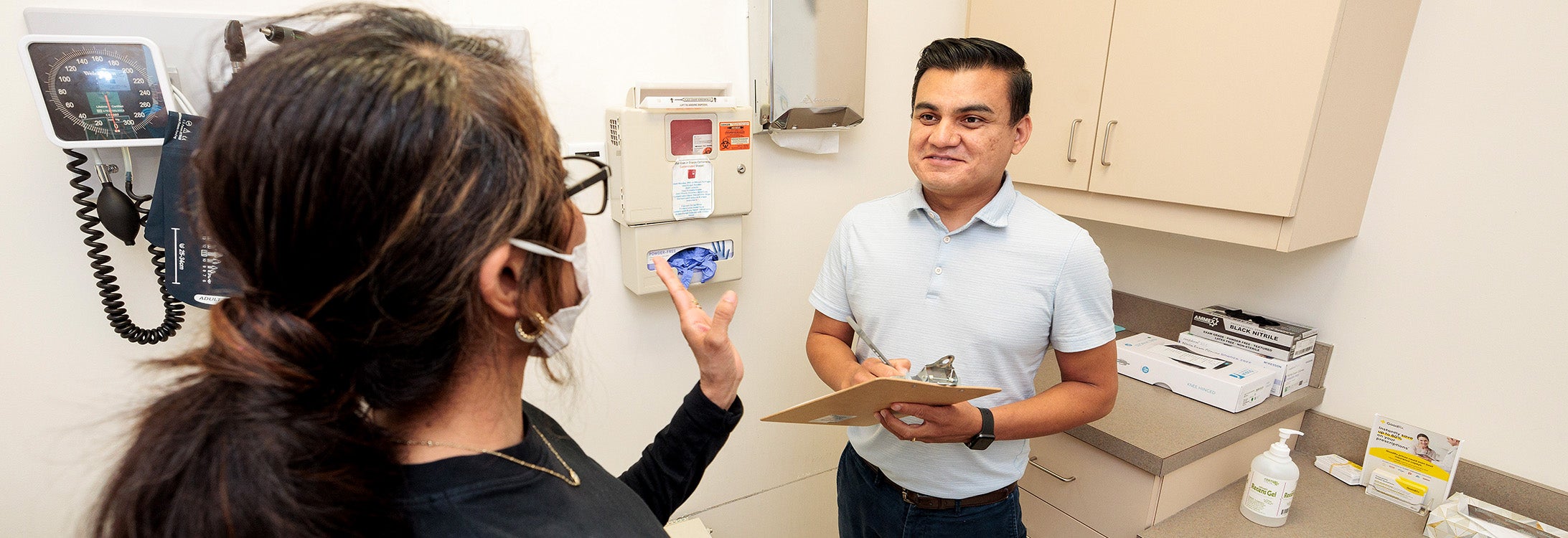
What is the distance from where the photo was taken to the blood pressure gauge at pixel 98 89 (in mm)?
979

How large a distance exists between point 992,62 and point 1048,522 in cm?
112

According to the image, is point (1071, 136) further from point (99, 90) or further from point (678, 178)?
point (99, 90)

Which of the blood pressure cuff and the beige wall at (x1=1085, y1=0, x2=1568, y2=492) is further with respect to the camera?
the beige wall at (x1=1085, y1=0, x2=1568, y2=492)

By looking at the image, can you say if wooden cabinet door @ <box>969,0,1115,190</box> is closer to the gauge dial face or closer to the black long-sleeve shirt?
the black long-sleeve shirt

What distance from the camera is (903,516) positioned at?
1.30m

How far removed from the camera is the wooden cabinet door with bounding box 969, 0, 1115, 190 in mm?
1626

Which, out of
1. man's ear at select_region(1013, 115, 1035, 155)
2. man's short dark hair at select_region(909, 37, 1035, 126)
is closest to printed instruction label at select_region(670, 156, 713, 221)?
man's short dark hair at select_region(909, 37, 1035, 126)

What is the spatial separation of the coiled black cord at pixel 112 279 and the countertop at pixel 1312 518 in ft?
6.02

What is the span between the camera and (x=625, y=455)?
173 cm

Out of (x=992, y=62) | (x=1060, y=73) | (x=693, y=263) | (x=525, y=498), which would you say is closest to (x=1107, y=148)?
(x=1060, y=73)

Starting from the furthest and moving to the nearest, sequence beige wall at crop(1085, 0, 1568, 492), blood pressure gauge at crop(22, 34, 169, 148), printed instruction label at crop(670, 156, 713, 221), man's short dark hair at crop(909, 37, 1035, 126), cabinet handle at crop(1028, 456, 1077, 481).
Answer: cabinet handle at crop(1028, 456, 1077, 481), printed instruction label at crop(670, 156, 713, 221), beige wall at crop(1085, 0, 1568, 492), man's short dark hair at crop(909, 37, 1035, 126), blood pressure gauge at crop(22, 34, 169, 148)

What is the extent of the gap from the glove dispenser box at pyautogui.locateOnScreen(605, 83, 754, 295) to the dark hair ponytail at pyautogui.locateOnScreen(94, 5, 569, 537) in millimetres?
828

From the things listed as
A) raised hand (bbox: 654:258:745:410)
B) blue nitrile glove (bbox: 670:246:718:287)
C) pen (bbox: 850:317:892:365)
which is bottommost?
pen (bbox: 850:317:892:365)

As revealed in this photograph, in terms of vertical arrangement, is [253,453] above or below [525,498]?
above
